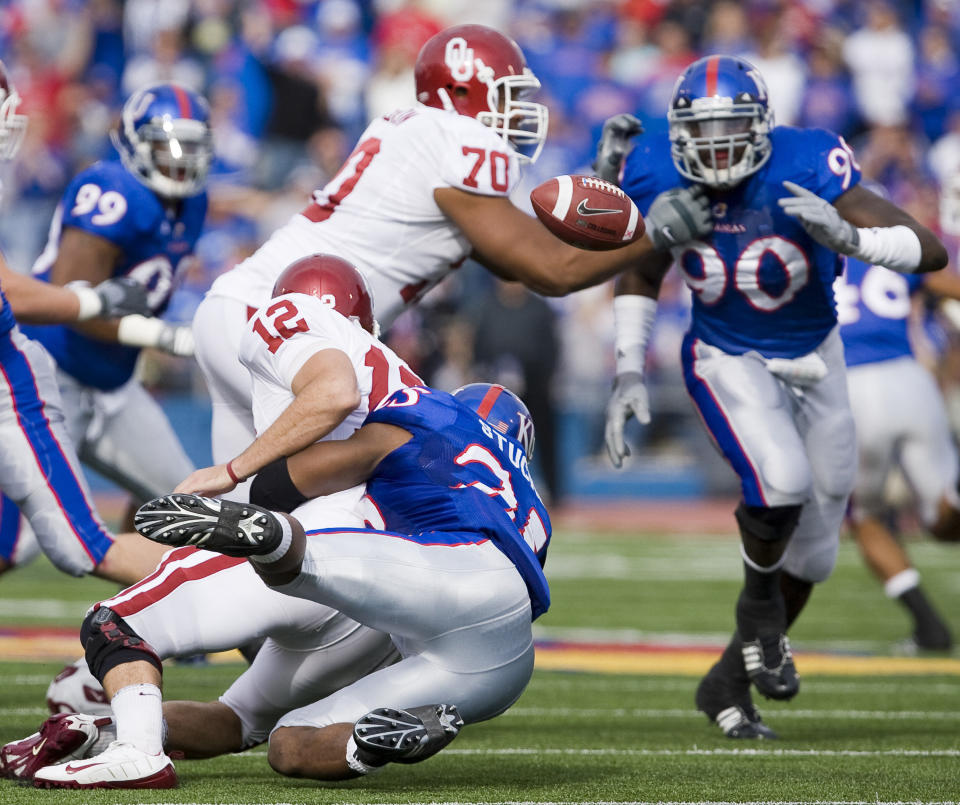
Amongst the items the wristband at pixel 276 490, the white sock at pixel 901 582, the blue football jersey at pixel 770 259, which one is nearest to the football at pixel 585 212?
the blue football jersey at pixel 770 259

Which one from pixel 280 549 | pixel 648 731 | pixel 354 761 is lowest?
pixel 648 731

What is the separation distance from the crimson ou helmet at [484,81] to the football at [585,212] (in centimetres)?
56

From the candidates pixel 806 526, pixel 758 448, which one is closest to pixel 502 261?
pixel 758 448

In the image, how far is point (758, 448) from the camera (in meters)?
4.66

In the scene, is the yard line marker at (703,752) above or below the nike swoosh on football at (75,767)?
below

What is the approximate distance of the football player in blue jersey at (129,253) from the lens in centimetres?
557

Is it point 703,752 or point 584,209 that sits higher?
point 584,209

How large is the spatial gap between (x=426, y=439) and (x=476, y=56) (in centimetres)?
169

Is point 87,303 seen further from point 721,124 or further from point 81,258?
point 721,124

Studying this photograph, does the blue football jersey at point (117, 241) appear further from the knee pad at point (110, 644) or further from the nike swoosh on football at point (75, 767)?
the nike swoosh on football at point (75, 767)

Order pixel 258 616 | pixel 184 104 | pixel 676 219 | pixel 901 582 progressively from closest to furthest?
pixel 258 616, pixel 676 219, pixel 184 104, pixel 901 582

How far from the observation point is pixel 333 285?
3.81 m

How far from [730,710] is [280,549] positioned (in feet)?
6.56

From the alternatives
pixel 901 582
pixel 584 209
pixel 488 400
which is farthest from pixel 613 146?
pixel 901 582
